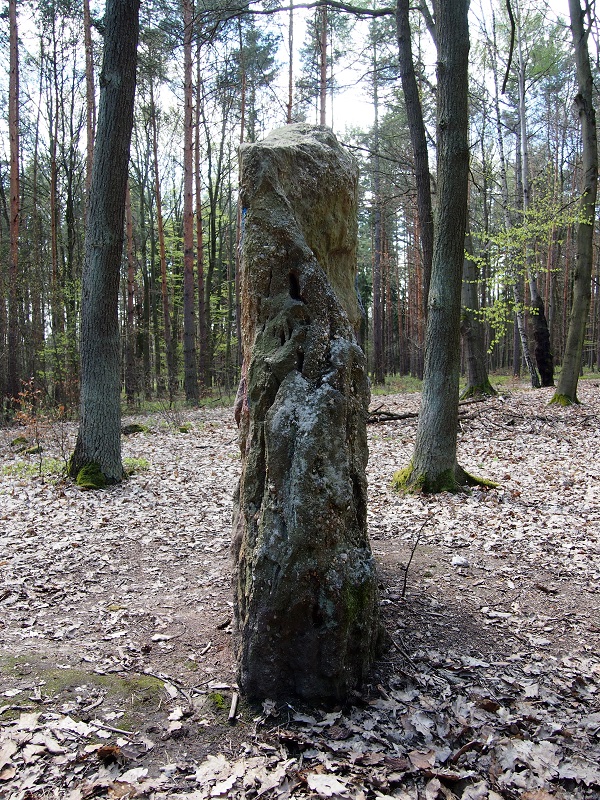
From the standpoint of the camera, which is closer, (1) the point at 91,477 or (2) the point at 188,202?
(1) the point at 91,477

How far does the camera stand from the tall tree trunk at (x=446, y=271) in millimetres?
6027

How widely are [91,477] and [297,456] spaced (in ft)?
17.1

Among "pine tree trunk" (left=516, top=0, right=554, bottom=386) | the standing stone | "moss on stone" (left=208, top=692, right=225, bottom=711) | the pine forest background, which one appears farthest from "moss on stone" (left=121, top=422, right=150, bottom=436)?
"pine tree trunk" (left=516, top=0, right=554, bottom=386)

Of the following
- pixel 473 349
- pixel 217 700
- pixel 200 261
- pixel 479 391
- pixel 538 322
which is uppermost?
pixel 200 261

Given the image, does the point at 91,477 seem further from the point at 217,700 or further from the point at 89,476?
the point at 217,700

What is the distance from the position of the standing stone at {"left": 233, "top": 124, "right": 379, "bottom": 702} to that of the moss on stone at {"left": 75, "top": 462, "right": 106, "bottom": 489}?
4.34m

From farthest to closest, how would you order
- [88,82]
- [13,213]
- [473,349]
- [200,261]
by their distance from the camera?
[200,261]
[88,82]
[13,213]
[473,349]

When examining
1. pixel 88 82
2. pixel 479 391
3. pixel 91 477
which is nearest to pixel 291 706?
pixel 91 477

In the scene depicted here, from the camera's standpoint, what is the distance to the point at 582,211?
10461 mm

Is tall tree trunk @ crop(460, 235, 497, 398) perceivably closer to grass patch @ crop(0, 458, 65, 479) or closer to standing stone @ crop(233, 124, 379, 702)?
grass patch @ crop(0, 458, 65, 479)

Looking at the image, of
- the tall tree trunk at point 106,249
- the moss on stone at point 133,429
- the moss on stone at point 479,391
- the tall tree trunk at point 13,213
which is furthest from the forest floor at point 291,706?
the tall tree trunk at point 13,213

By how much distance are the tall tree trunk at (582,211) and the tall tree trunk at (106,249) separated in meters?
8.62

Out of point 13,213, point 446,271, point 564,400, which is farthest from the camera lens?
point 13,213

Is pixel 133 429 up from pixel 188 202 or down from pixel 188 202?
down
